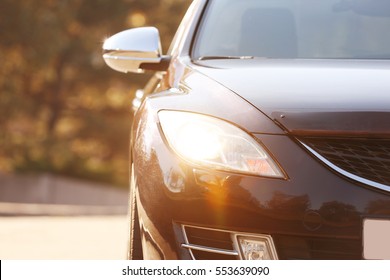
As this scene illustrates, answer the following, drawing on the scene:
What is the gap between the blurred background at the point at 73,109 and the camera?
23438 millimetres

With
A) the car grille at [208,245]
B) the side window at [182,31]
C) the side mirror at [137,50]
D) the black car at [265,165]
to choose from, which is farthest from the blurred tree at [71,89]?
the car grille at [208,245]

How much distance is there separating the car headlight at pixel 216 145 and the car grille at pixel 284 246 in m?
0.20

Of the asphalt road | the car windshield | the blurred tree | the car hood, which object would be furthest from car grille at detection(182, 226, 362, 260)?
the blurred tree

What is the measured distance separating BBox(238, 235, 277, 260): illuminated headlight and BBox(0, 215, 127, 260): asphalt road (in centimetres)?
410

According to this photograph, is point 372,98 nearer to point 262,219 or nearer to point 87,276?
point 262,219

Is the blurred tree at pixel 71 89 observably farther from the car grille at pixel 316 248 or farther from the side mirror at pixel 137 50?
the car grille at pixel 316 248

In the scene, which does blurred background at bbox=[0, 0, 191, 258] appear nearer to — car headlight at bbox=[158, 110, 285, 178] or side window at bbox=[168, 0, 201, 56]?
side window at bbox=[168, 0, 201, 56]

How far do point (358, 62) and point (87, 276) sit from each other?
1440 mm

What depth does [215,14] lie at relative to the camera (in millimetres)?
4461

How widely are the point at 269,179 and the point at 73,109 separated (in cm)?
2721

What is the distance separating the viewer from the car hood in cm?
305

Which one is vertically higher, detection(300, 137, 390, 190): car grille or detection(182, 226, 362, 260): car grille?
detection(300, 137, 390, 190): car grille

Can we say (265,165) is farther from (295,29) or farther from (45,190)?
(45,190)

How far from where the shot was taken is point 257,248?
302cm
